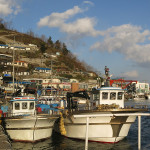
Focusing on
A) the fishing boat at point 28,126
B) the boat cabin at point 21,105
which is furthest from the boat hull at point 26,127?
the boat cabin at point 21,105

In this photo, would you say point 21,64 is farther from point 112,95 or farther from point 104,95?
point 112,95

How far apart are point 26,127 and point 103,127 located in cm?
714

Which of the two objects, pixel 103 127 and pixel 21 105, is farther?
pixel 21 105

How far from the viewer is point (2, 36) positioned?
143 m

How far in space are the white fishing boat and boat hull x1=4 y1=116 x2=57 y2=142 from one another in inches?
78.8

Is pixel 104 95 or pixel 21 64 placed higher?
pixel 21 64

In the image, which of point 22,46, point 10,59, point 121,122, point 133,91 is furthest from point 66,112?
point 133,91

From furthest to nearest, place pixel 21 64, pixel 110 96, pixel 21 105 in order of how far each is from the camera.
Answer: pixel 21 64 < pixel 21 105 < pixel 110 96

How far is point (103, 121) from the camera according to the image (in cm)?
2172

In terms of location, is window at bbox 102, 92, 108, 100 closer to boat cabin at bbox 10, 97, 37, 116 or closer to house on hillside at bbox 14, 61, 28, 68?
boat cabin at bbox 10, 97, 37, 116

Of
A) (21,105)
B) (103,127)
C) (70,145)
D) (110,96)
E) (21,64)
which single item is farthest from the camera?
(21,64)

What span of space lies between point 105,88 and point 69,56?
136 m

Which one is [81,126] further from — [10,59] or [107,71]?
[10,59]

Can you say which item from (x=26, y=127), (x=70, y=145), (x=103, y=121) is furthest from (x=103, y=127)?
(x=26, y=127)
